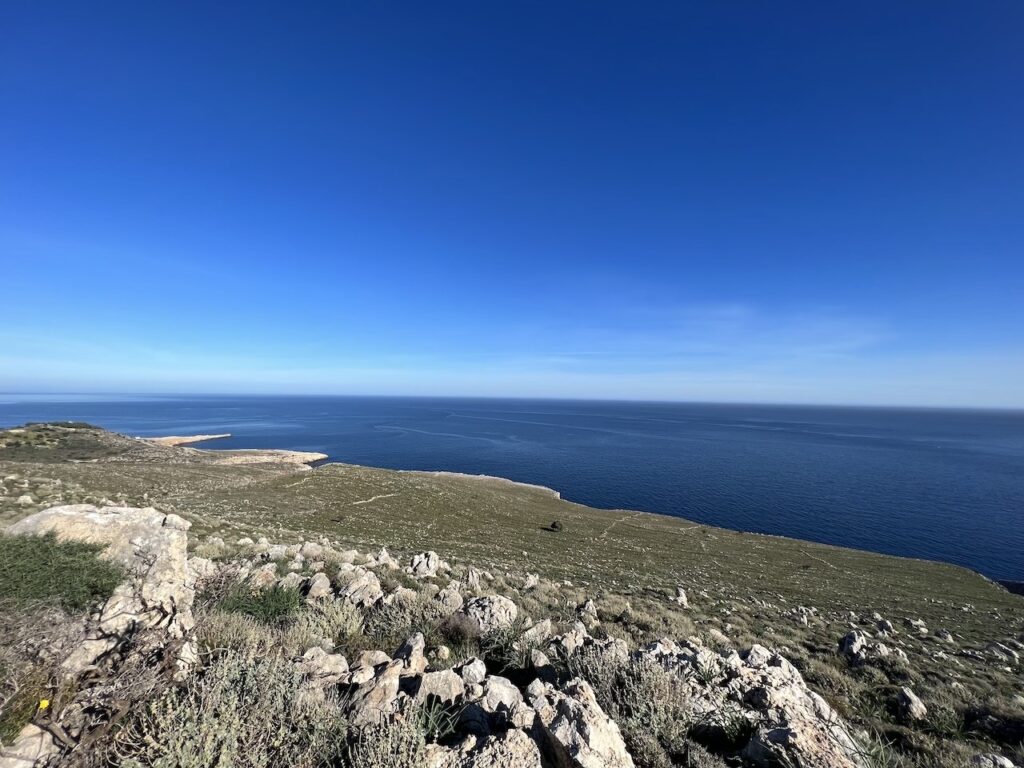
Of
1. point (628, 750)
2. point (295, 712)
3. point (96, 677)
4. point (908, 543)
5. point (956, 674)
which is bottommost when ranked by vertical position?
point (908, 543)

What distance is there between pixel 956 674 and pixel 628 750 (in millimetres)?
12069

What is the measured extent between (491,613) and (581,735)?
503cm

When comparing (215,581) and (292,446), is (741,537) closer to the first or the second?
(215,581)

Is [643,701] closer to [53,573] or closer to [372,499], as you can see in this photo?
[53,573]

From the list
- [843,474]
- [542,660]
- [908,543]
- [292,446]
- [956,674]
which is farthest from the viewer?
[292,446]

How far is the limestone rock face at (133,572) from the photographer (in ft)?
17.0

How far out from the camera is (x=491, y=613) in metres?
9.04

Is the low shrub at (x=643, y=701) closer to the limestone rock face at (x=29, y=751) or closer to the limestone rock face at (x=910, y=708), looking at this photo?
the limestone rock face at (x=910, y=708)

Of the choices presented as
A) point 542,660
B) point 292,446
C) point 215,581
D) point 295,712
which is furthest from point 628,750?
point 292,446

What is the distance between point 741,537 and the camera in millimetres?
41219

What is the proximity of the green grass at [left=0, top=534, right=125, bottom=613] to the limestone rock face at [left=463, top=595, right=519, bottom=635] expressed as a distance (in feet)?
21.0

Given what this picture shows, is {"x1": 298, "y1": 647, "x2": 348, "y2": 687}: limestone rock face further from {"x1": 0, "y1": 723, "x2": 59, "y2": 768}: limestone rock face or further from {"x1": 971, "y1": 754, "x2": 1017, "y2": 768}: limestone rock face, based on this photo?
{"x1": 971, "y1": 754, "x2": 1017, "y2": 768}: limestone rock face

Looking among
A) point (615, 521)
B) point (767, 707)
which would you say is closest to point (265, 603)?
point (767, 707)

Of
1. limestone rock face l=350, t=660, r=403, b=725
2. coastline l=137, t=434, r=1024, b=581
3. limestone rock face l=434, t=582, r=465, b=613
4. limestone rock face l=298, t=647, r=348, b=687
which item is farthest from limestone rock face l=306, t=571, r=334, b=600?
coastline l=137, t=434, r=1024, b=581
